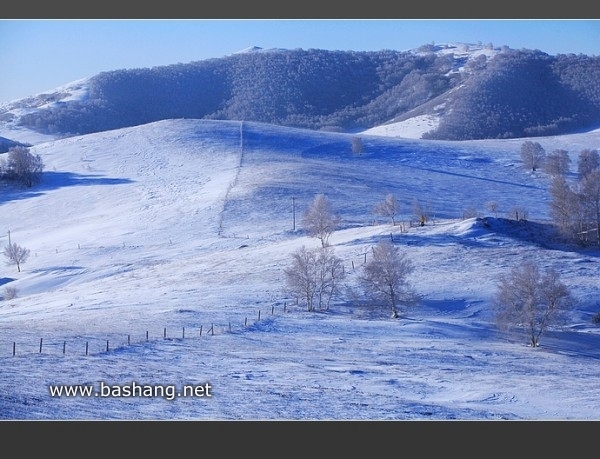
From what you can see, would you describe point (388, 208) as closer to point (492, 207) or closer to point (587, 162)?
point (492, 207)

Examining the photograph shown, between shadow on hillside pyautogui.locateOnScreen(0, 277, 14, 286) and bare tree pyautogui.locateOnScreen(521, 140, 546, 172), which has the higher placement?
bare tree pyautogui.locateOnScreen(521, 140, 546, 172)

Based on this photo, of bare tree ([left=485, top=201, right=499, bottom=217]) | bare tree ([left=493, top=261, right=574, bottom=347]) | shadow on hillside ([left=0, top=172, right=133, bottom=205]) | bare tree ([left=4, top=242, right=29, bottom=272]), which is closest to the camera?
bare tree ([left=493, top=261, right=574, bottom=347])

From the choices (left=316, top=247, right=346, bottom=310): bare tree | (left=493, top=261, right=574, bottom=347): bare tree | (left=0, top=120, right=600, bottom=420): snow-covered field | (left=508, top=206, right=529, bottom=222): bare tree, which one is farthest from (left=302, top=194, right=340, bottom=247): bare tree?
(left=493, top=261, right=574, bottom=347): bare tree

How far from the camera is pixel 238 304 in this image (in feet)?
125

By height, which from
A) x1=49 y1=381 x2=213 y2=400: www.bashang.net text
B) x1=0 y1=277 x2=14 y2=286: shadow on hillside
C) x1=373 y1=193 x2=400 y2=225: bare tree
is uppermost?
x1=373 y1=193 x2=400 y2=225: bare tree

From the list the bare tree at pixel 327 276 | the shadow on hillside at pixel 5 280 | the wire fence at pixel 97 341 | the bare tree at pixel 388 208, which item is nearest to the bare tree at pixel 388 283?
the bare tree at pixel 327 276

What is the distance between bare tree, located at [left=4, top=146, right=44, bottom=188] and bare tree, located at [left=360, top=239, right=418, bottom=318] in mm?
65718

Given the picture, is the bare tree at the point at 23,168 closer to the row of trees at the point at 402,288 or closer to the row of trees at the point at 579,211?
the row of trees at the point at 402,288

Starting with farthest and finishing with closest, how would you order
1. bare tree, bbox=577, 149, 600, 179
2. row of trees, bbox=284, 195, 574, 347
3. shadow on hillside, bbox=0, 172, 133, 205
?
1. shadow on hillside, bbox=0, 172, 133, 205
2. bare tree, bbox=577, 149, 600, 179
3. row of trees, bbox=284, 195, 574, 347

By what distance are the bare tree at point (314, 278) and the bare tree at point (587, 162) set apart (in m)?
52.1

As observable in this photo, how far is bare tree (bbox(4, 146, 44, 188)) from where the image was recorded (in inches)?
3740

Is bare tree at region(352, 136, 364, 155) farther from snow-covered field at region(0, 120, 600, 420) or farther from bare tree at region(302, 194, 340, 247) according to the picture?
bare tree at region(302, 194, 340, 247)

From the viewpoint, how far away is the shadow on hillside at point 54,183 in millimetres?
89812

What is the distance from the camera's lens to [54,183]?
9362 cm
